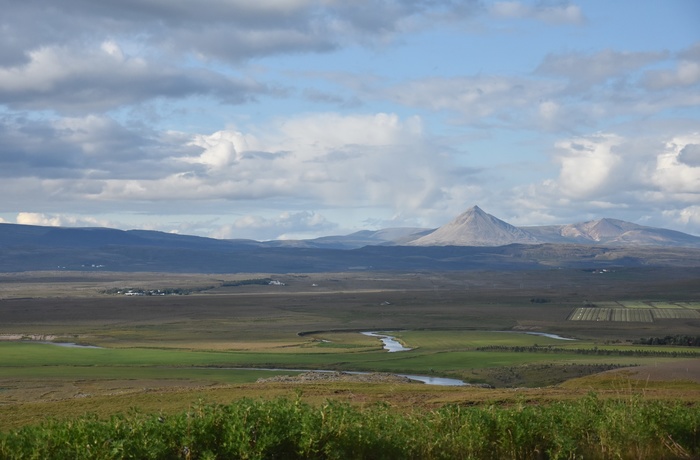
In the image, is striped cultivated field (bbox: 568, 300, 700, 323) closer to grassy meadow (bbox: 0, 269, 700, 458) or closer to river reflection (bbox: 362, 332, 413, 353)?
grassy meadow (bbox: 0, 269, 700, 458)

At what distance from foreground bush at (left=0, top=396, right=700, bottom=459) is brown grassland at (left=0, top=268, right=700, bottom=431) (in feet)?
15.3

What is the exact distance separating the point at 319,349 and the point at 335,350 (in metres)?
1.81

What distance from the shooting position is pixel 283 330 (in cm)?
10275

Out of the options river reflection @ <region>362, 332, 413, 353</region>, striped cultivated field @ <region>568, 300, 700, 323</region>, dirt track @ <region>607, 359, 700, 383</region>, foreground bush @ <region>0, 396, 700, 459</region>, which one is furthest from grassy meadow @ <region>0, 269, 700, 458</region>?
river reflection @ <region>362, 332, 413, 353</region>

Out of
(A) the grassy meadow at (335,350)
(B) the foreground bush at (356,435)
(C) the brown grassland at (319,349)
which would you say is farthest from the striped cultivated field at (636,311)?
(B) the foreground bush at (356,435)

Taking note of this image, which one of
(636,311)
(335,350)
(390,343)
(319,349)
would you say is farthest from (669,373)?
(636,311)

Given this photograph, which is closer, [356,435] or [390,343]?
[356,435]

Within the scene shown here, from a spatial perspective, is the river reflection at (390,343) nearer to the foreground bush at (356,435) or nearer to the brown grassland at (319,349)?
the brown grassland at (319,349)

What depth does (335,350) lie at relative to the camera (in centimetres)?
7819

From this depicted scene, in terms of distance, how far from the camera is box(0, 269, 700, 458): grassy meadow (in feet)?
105

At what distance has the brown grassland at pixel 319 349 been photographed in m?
33.4

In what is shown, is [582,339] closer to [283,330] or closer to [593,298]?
[283,330]

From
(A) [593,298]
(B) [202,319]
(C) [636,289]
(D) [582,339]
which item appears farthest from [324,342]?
(C) [636,289]

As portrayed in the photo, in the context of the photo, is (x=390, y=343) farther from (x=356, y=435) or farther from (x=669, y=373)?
(x=356, y=435)
